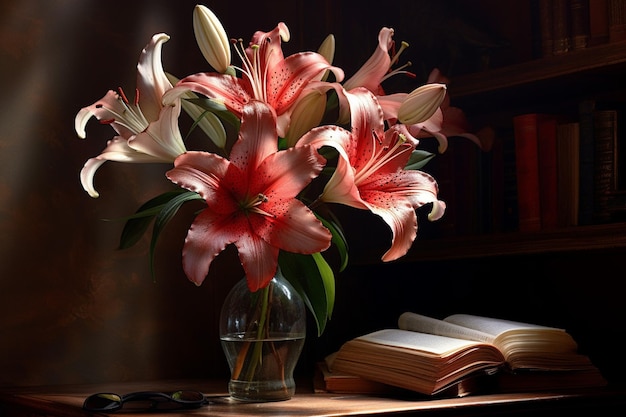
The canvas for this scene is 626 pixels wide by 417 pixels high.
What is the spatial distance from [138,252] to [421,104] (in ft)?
2.40

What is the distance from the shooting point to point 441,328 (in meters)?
1.67

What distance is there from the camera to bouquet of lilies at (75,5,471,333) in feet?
4.06

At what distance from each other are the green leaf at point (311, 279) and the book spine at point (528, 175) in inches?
25.3

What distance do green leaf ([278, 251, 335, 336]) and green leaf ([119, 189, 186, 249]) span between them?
205mm

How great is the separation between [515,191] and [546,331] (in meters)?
0.42

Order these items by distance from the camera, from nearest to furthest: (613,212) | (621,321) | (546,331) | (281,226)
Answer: (281,226) → (546,331) → (613,212) → (621,321)

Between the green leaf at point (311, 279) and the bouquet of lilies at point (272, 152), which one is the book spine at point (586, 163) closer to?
the bouquet of lilies at point (272, 152)

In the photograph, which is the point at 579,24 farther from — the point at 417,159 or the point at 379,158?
the point at 379,158

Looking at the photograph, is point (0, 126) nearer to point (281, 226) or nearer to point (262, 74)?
point (262, 74)

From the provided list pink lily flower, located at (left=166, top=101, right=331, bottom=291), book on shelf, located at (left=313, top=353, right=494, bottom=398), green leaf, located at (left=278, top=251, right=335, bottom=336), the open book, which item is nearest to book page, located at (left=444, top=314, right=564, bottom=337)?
the open book

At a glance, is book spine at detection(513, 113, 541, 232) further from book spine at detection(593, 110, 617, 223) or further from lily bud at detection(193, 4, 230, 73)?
lily bud at detection(193, 4, 230, 73)

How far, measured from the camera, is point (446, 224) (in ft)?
6.70

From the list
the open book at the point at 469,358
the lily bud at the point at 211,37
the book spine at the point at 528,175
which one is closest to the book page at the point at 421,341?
the open book at the point at 469,358

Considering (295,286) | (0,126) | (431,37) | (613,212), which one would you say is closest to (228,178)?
(295,286)
